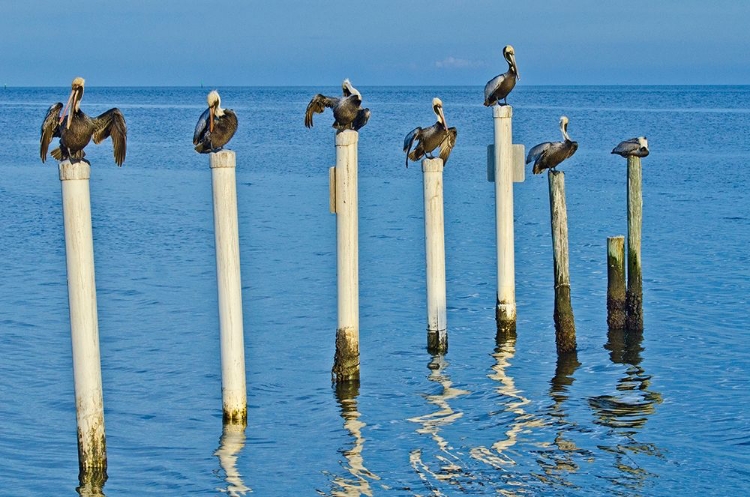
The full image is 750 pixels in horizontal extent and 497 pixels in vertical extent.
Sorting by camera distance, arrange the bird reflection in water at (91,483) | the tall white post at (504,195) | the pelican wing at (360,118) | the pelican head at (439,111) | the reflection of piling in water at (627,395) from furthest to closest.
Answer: the pelican head at (439,111) → the tall white post at (504,195) → the pelican wing at (360,118) → the reflection of piling in water at (627,395) → the bird reflection in water at (91,483)

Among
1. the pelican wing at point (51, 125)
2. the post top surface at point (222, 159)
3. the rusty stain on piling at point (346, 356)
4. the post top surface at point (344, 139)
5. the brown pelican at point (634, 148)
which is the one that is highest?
the pelican wing at point (51, 125)

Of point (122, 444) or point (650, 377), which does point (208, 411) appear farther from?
point (650, 377)

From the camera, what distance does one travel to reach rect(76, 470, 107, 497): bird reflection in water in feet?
24.8

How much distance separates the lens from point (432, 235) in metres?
9.95

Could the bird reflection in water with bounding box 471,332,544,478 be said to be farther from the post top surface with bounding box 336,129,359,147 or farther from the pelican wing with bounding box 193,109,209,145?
the pelican wing with bounding box 193,109,209,145

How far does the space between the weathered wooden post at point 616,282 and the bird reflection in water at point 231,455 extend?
4343mm

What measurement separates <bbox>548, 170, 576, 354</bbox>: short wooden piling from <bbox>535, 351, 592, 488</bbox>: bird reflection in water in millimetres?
388

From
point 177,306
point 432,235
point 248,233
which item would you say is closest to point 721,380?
point 432,235

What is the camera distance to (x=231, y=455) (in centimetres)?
838

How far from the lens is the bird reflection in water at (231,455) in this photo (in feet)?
25.5

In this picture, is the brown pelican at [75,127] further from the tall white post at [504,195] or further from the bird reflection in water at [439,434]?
the tall white post at [504,195]

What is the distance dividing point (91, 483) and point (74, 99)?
8.97 feet

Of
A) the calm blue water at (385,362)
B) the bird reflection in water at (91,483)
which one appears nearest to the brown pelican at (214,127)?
the calm blue water at (385,362)

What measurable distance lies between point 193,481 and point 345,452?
125 centimetres
